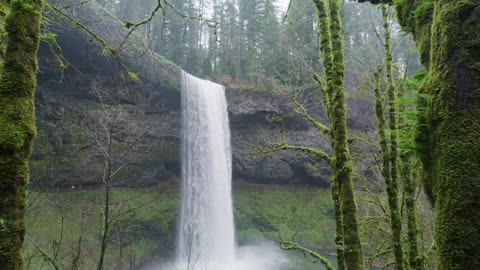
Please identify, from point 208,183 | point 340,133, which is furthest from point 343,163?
point 208,183

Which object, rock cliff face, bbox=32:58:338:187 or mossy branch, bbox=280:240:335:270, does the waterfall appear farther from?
mossy branch, bbox=280:240:335:270

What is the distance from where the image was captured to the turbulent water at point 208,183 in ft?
61.2

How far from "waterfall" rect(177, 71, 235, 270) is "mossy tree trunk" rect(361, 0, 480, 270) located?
17955 mm

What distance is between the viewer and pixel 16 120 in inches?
81.7

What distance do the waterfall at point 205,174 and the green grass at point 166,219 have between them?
1660mm

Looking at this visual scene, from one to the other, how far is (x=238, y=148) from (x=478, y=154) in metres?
21.7

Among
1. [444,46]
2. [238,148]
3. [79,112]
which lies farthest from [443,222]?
[238,148]

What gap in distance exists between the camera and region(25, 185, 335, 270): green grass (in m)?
14.5

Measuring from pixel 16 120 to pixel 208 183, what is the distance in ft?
59.1

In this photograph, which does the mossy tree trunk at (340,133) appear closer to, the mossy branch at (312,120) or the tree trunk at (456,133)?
the mossy branch at (312,120)

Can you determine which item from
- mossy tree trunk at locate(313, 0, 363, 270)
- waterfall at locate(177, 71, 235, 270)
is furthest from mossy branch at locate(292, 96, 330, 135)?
waterfall at locate(177, 71, 235, 270)

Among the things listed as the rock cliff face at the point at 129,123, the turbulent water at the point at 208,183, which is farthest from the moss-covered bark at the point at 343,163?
the turbulent water at the point at 208,183

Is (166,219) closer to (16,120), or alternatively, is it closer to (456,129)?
(16,120)

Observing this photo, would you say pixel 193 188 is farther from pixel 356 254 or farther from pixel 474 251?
pixel 474 251
